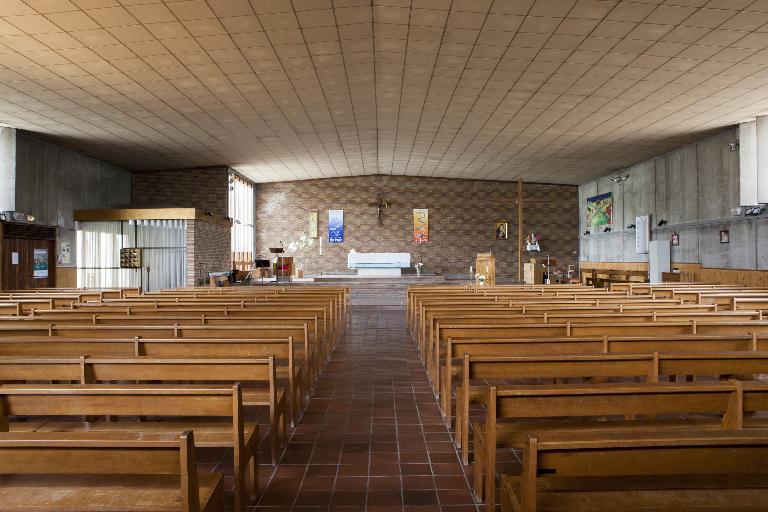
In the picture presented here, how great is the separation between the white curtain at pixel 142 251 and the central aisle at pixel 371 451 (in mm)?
9785

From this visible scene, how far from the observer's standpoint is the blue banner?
21.0 metres

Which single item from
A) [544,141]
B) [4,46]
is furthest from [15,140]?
[544,141]

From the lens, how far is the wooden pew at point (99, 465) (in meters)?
1.48

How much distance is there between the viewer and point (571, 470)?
150 cm

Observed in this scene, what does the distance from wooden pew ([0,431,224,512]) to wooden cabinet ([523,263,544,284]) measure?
1632 centimetres

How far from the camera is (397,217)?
21.1 m

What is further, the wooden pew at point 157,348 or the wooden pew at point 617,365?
the wooden pew at point 157,348

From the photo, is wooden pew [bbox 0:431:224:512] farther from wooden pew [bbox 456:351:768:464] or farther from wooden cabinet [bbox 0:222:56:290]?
wooden cabinet [bbox 0:222:56:290]

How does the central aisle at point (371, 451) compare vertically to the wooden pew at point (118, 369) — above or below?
below

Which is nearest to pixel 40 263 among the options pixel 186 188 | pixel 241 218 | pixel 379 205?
pixel 186 188

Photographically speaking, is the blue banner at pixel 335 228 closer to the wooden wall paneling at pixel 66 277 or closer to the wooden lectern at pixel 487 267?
the wooden lectern at pixel 487 267

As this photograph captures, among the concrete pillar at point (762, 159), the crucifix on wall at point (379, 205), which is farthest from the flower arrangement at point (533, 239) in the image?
the concrete pillar at point (762, 159)

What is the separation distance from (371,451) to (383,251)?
58.4 ft

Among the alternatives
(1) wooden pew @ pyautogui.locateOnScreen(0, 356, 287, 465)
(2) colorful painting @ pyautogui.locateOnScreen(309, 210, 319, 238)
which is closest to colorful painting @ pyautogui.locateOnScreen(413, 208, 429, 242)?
(2) colorful painting @ pyautogui.locateOnScreen(309, 210, 319, 238)
